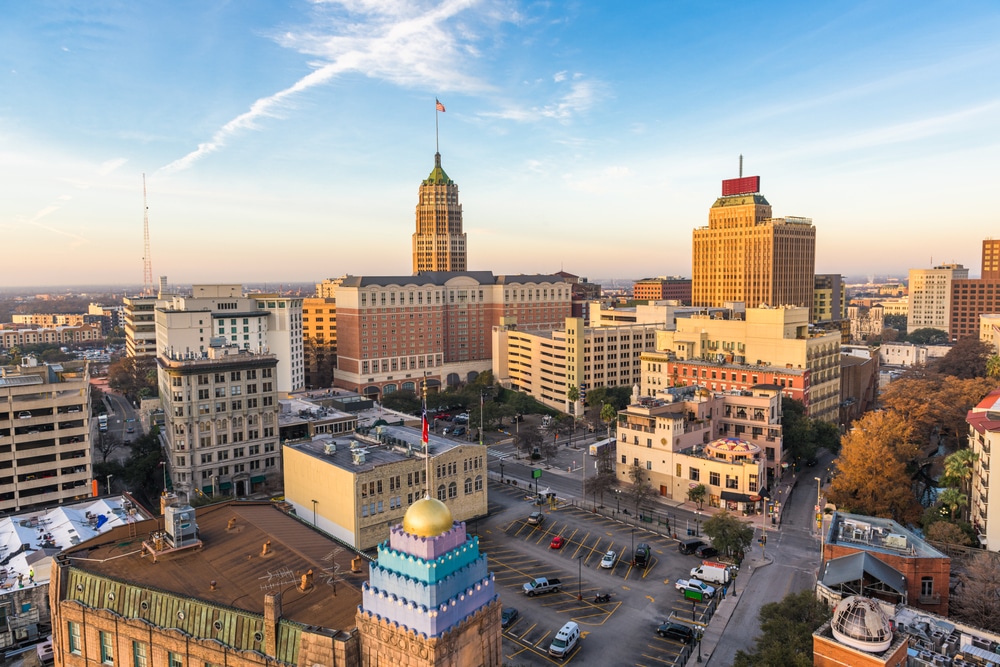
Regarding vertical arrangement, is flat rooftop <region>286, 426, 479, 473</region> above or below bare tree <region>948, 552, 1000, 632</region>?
above

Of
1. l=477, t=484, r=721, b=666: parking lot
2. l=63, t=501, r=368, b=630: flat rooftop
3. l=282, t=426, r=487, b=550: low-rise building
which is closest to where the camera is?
l=63, t=501, r=368, b=630: flat rooftop

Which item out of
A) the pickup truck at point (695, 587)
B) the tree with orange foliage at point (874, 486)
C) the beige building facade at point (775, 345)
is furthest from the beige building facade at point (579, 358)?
the pickup truck at point (695, 587)

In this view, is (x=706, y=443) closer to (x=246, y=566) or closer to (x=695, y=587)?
(x=695, y=587)

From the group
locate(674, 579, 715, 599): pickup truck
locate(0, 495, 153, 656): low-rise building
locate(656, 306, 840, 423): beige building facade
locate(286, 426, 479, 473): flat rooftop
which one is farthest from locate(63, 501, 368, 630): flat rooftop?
locate(656, 306, 840, 423): beige building facade

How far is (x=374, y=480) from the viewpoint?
71.9 metres

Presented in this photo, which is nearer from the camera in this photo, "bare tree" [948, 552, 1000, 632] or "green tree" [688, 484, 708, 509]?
"bare tree" [948, 552, 1000, 632]

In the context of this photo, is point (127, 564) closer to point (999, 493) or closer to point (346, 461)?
point (346, 461)

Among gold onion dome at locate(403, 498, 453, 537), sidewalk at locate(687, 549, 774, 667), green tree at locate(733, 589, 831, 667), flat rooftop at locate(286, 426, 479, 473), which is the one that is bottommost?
sidewalk at locate(687, 549, 774, 667)

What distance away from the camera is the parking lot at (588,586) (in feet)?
173

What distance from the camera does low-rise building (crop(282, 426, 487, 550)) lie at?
71.4 meters

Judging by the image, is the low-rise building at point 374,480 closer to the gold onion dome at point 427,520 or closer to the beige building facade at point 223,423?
the beige building facade at point 223,423

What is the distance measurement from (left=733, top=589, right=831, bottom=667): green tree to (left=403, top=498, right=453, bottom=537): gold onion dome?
22.5 metres

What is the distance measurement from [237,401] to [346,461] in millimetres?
30438

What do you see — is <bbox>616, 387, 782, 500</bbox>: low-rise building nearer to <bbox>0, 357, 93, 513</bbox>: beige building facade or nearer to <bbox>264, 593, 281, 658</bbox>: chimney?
<bbox>264, 593, 281, 658</bbox>: chimney
